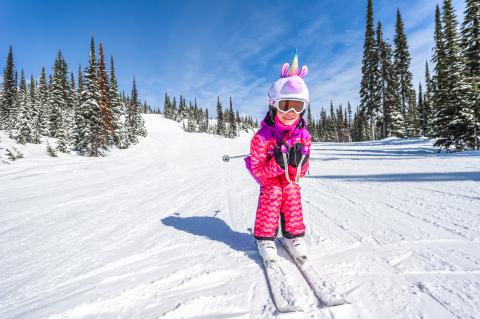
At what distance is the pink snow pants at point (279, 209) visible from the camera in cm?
259

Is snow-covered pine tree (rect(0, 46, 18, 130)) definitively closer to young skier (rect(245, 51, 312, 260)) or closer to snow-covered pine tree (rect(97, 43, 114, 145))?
snow-covered pine tree (rect(97, 43, 114, 145))

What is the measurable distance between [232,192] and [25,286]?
3.94 meters

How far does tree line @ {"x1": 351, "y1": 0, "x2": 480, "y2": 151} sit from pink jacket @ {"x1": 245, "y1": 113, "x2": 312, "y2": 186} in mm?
17032

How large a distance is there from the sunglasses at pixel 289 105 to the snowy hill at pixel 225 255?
139cm

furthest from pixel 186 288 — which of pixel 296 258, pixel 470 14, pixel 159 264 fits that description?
pixel 470 14

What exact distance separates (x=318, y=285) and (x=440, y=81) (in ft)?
75.1

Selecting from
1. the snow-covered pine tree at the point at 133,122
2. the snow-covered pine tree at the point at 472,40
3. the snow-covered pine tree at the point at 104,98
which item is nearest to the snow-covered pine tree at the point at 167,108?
the snow-covered pine tree at the point at 133,122

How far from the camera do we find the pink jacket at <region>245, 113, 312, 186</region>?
2.66 meters

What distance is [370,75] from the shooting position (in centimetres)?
3011

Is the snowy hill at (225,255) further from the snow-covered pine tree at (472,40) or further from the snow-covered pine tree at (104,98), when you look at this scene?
the snow-covered pine tree at (104,98)

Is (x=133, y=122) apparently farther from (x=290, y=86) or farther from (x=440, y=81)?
(x=290, y=86)

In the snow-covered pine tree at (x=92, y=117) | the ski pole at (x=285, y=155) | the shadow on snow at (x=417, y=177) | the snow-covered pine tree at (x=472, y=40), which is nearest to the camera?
the ski pole at (x=285, y=155)

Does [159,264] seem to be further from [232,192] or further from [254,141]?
[232,192]

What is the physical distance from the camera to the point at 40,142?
95.4 ft
